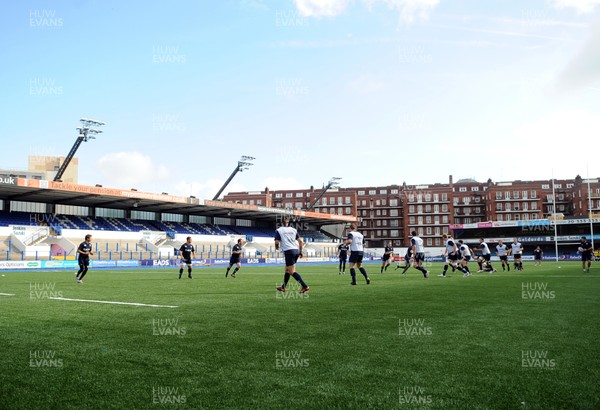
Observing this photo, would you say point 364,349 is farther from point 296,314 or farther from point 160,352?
point 296,314

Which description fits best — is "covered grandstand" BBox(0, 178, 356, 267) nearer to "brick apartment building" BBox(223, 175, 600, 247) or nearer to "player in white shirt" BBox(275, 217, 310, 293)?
"player in white shirt" BBox(275, 217, 310, 293)

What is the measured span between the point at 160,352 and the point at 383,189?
12307 centimetres

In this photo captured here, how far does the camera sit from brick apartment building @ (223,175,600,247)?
Result: 111375 mm

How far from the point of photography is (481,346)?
5.61 meters

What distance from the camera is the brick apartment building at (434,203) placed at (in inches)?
4385

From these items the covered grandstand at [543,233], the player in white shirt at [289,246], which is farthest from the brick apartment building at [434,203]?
the player in white shirt at [289,246]

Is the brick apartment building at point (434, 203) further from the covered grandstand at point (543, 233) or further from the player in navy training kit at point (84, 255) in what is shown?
the player in navy training kit at point (84, 255)

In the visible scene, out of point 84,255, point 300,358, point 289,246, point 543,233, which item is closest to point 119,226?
point 84,255

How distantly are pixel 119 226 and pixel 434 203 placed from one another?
267 feet

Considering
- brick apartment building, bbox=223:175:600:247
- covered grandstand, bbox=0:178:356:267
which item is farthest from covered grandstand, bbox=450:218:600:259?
covered grandstand, bbox=0:178:356:267

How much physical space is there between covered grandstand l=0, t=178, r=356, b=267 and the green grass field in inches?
1426

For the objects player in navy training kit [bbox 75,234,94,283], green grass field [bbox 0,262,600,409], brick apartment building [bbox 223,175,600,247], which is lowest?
green grass field [bbox 0,262,600,409]

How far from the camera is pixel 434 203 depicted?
118m

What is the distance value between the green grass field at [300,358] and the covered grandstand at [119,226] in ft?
119
